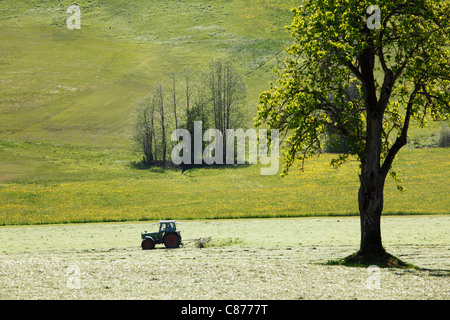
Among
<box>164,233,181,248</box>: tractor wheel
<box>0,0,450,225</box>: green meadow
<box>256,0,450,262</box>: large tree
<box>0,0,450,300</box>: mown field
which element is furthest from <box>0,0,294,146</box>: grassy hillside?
<box>256,0,450,262</box>: large tree

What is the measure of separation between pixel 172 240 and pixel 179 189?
43.5 m

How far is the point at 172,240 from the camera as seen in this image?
112 feet

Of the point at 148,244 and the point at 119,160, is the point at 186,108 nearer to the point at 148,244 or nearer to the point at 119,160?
the point at 119,160

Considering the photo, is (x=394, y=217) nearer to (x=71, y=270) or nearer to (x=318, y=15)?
(x=318, y=15)

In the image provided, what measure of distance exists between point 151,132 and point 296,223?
68338mm

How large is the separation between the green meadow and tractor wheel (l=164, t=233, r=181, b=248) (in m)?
19.4

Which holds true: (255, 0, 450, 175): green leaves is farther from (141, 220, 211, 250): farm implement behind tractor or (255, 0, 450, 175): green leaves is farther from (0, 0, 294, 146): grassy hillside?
(0, 0, 294, 146): grassy hillside

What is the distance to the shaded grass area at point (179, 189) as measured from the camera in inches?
2221

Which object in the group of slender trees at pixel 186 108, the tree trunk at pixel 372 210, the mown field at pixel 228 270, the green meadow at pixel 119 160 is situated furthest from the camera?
the group of slender trees at pixel 186 108

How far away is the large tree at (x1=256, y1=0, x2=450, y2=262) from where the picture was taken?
83.1 ft

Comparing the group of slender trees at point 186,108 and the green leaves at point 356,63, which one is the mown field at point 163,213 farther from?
the group of slender trees at point 186,108

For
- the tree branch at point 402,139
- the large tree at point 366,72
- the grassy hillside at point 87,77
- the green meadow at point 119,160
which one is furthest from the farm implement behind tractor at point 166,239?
the grassy hillside at point 87,77

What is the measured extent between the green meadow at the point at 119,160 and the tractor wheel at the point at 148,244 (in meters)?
20.0
